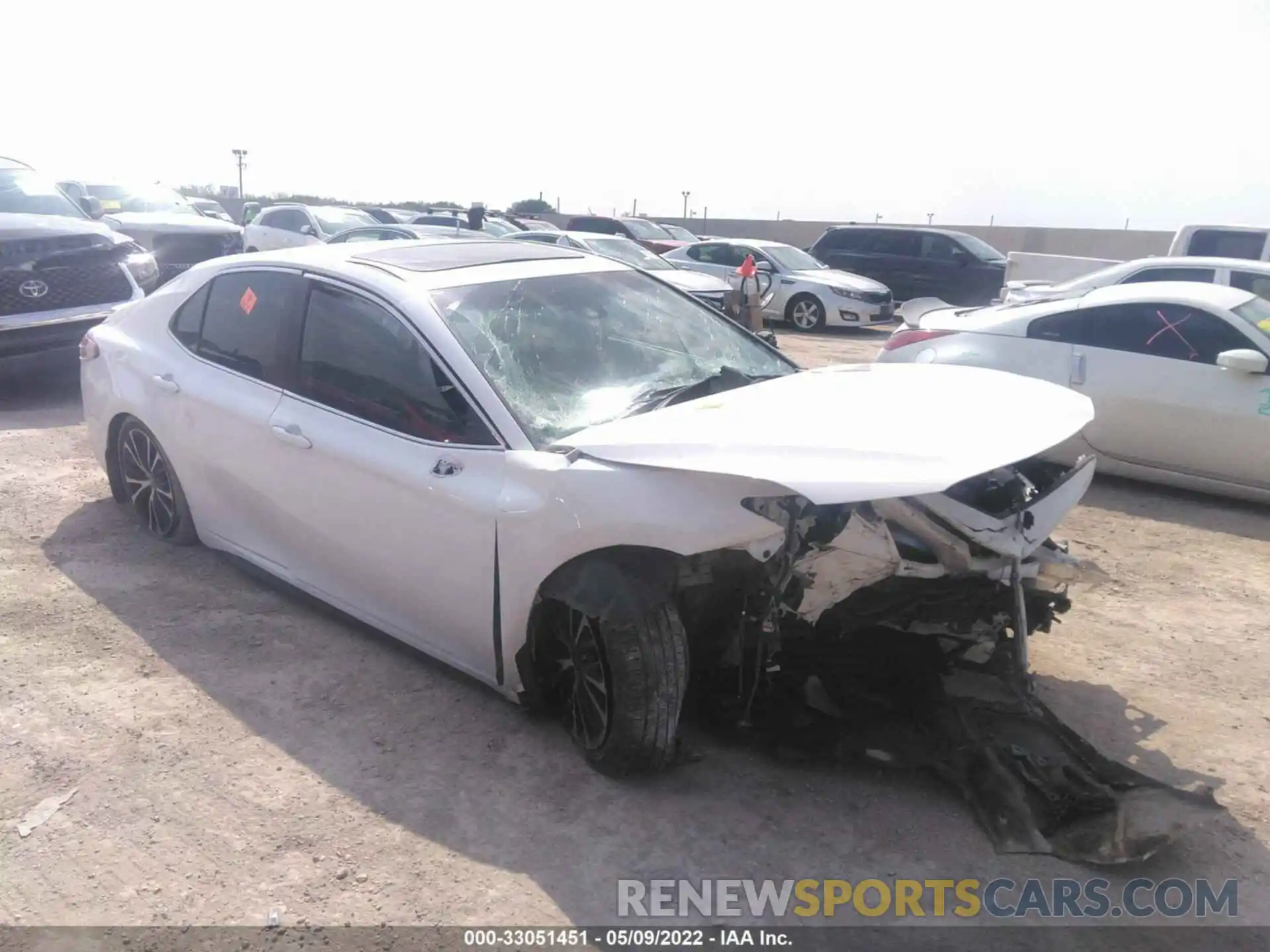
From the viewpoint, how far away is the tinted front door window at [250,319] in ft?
13.9

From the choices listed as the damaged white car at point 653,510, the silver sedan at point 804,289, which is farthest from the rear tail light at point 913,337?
the silver sedan at point 804,289

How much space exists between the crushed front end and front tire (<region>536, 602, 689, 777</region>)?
220 millimetres

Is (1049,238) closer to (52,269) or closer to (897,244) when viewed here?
(897,244)

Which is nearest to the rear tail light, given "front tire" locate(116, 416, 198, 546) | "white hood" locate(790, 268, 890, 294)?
"front tire" locate(116, 416, 198, 546)

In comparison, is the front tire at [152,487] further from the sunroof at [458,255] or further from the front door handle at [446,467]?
the front door handle at [446,467]

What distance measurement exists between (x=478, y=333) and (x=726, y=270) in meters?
13.9

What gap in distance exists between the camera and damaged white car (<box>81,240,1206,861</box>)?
300cm

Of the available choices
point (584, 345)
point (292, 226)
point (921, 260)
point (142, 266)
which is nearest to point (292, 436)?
point (584, 345)

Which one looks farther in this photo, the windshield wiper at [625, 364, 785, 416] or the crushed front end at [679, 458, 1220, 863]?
the windshield wiper at [625, 364, 785, 416]

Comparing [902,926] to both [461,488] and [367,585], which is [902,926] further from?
[367,585]

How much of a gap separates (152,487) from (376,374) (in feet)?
6.39

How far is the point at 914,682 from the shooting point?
140 inches

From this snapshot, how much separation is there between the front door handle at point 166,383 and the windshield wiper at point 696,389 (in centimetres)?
232

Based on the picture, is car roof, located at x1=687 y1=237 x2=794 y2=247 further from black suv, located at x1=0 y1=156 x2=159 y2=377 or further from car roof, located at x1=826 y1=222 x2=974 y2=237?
black suv, located at x1=0 y1=156 x2=159 y2=377
